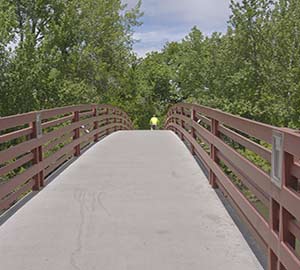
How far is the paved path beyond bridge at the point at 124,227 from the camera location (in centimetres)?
403

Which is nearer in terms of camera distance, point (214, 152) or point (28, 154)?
point (28, 154)

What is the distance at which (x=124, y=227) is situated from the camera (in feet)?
16.1

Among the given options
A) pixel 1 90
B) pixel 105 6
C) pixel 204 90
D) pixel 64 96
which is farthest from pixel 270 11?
pixel 1 90

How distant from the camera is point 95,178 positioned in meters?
7.43

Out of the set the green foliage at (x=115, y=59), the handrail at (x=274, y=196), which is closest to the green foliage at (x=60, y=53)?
the green foliage at (x=115, y=59)

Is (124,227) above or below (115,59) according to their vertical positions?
below

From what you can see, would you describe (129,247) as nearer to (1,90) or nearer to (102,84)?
(1,90)

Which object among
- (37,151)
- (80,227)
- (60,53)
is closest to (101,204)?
(80,227)

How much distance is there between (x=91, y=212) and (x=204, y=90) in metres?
30.8

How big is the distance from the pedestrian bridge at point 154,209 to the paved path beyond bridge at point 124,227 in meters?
0.01

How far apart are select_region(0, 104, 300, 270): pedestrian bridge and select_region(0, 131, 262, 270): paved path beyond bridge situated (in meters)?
0.01

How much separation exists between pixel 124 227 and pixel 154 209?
0.75 m

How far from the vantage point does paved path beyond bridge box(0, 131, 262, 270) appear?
4031 millimetres

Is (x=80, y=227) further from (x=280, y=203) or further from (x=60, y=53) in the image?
(x=60, y=53)
